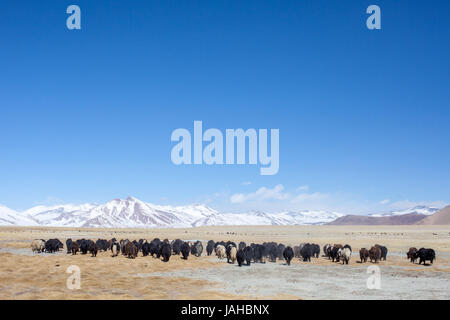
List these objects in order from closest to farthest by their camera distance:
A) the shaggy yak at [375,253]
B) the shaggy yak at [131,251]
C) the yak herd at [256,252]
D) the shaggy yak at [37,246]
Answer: the yak herd at [256,252] < the shaggy yak at [375,253] < the shaggy yak at [131,251] < the shaggy yak at [37,246]

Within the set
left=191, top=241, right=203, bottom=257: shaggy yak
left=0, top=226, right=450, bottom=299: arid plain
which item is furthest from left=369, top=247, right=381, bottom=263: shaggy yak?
left=191, top=241, right=203, bottom=257: shaggy yak

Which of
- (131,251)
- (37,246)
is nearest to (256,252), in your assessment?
(131,251)

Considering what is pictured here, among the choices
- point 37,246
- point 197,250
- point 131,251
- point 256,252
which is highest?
point 256,252

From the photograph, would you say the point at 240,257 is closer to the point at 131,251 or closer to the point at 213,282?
the point at 213,282

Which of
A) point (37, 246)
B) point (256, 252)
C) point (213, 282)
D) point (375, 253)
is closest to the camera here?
point (213, 282)

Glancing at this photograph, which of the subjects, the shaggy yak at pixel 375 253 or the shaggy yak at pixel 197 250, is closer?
the shaggy yak at pixel 375 253

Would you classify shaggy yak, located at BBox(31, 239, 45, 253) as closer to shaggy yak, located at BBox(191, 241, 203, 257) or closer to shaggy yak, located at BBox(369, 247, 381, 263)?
shaggy yak, located at BBox(191, 241, 203, 257)

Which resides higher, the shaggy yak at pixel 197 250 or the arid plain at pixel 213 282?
the arid plain at pixel 213 282

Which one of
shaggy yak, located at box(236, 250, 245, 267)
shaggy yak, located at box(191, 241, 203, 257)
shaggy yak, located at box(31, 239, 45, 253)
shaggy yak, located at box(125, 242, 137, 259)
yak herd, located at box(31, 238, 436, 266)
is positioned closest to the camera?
shaggy yak, located at box(236, 250, 245, 267)

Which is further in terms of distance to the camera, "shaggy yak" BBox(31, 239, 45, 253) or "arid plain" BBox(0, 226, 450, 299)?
"shaggy yak" BBox(31, 239, 45, 253)

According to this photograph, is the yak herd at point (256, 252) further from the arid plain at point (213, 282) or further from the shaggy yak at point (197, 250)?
the arid plain at point (213, 282)

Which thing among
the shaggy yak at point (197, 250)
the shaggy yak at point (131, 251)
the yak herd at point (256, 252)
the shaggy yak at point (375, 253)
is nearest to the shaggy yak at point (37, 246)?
the yak herd at point (256, 252)

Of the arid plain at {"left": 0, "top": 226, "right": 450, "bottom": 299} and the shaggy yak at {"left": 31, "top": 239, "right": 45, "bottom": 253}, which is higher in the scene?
the arid plain at {"left": 0, "top": 226, "right": 450, "bottom": 299}
